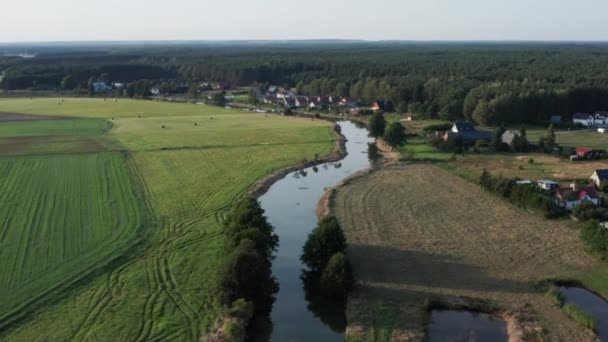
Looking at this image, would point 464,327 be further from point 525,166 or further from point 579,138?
point 579,138

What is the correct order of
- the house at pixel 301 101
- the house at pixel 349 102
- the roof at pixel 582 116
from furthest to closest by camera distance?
the house at pixel 301 101, the house at pixel 349 102, the roof at pixel 582 116

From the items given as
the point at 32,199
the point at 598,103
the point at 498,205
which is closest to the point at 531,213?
the point at 498,205

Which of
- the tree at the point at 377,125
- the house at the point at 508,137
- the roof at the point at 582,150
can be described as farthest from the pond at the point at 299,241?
the roof at the point at 582,150

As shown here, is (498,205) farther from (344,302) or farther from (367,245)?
(344,302)

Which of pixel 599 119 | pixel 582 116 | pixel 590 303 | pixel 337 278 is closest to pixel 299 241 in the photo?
pixel 337 278

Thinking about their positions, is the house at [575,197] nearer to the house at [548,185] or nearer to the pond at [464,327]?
the house at [548,185]

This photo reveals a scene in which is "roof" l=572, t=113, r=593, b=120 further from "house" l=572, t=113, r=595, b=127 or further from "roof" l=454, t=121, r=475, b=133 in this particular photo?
"roof" l=454, t=121, r=475, b=133

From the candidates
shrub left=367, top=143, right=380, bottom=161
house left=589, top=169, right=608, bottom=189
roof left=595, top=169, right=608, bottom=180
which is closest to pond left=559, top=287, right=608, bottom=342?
house left=589, top=169, right=608, bottom=189
